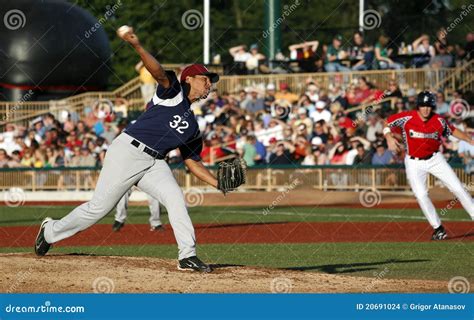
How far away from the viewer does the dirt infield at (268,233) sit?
59.3ft

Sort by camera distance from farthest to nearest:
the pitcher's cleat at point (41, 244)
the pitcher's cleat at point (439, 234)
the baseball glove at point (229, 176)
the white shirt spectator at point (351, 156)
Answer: the white shirt spectator at point (351, 156) → the pitcher's cleat at point (439, 234) → the pitcher's cleat at point (41, 244) → the baseball glove at point (229, 176)

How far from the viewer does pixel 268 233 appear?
1969cm

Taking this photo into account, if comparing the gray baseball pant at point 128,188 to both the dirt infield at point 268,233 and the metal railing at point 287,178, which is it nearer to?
the dirt infield at point 268,233

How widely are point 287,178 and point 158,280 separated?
18007 millimetres

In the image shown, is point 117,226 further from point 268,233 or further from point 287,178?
point 287,178

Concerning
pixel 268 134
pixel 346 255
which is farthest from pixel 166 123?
pixel 268 134

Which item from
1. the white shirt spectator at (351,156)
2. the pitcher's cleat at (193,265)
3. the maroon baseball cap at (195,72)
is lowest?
the pitcher's cleat at (193,265)

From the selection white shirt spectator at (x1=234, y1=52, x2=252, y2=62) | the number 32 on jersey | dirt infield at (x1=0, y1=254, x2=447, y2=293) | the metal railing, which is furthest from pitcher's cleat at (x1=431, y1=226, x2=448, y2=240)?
white shirt spectator at (x1=234, y1=52, x2=252, y2=62)

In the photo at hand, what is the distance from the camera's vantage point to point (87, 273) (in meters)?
11.1

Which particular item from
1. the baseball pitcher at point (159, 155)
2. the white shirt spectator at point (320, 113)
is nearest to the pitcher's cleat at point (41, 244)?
the baseball pitcher at point (159, 155)

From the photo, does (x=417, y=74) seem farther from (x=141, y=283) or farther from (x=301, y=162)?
(x=141, y=283)

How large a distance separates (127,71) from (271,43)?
1805 cm

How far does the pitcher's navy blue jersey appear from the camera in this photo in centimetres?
Answer: 1077

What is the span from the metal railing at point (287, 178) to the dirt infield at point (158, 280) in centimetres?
1596
